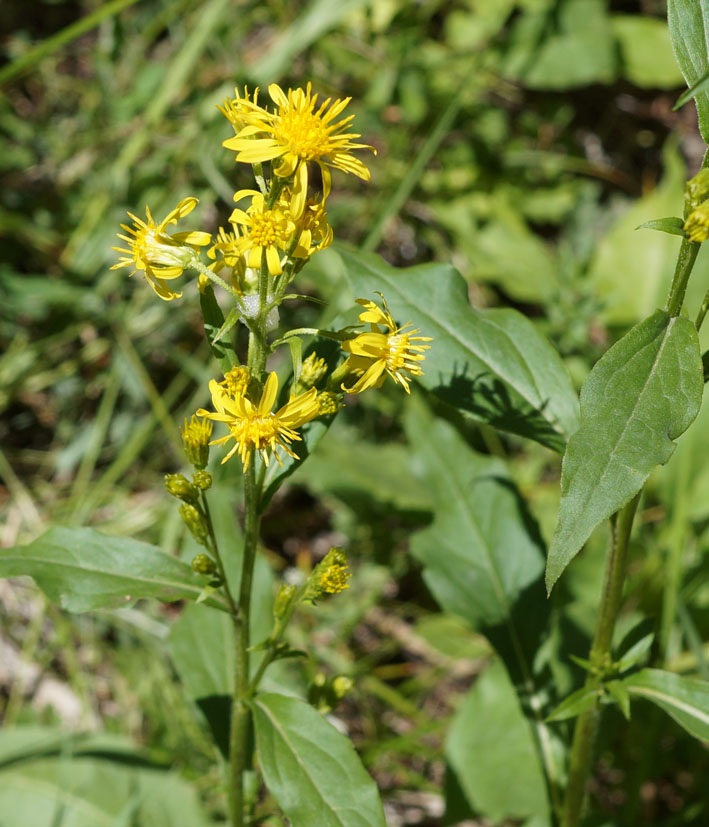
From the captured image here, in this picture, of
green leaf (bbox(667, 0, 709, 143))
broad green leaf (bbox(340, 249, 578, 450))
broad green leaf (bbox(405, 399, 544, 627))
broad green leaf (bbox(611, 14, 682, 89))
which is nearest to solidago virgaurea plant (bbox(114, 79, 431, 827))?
broad green leaf (bbox(340, 249, 578, 450))

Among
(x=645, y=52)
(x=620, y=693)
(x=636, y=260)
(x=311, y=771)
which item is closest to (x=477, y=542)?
(x=620, y=693)

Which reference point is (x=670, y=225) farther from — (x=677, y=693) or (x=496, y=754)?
(x=496, y=754)

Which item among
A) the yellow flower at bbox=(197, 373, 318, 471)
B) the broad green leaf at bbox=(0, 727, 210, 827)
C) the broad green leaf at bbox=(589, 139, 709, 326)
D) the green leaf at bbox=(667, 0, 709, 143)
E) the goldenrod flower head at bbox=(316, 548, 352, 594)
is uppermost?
the broad green leaf at bbox=(589, 139, 709, 326)

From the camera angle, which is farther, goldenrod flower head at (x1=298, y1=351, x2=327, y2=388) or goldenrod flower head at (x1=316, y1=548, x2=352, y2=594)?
goldenrod flower head at (x1=316, y1=548, x2=352, y2=594)

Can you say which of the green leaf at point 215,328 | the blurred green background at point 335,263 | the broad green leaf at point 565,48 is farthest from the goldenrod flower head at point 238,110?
the broad green leaf at point 565,48

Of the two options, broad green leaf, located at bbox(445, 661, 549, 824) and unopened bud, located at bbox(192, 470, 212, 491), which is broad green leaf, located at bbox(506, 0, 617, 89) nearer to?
broad green leaf, located at bbox(445, 661, 549, 824)


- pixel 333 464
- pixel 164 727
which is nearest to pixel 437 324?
pixel 333 464

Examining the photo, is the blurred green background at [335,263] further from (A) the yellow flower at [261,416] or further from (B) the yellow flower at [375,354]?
(A) the yellow flower at [261,416]
